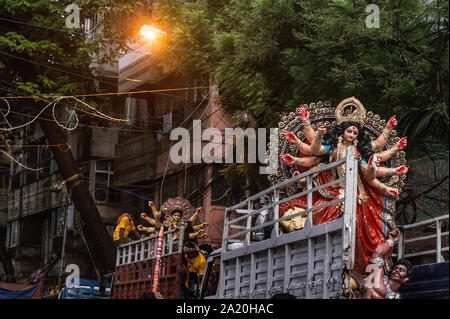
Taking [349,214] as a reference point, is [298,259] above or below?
below

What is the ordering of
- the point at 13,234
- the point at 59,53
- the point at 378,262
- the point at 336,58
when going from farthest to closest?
the point at 13,234 → the point at 59,53 → the point at 336,58 → the point at 378,262

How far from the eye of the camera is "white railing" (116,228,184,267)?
1318 cm

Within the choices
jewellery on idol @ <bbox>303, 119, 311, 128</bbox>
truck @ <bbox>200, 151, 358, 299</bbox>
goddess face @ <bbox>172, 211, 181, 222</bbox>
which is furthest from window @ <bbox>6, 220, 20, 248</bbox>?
jewellery on idol @ <bbox>303, 119, 311, 128</bbox>

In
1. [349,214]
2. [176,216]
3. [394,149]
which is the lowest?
[349,214]

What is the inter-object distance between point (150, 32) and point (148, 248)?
6.86 meters

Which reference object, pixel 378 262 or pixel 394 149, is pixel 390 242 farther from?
pixel 394 149

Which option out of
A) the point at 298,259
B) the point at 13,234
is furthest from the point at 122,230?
the point at 13,234

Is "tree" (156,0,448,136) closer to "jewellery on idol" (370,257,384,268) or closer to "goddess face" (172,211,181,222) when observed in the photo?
"goddess face" (172,211,181,222)

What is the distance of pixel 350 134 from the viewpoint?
10.8 metres

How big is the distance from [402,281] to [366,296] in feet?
2.81

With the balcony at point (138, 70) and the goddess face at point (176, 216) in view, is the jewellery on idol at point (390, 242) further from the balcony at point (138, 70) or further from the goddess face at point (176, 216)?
the balcony at point (138, 70)

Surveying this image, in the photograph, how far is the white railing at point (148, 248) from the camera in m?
13.2

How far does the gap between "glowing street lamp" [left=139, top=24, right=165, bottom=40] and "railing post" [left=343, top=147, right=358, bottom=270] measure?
11032 millimetres
